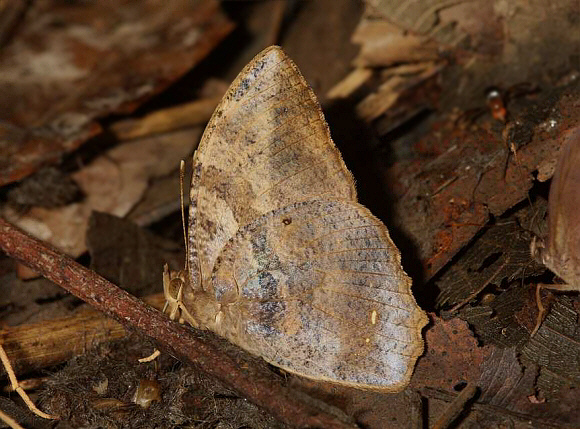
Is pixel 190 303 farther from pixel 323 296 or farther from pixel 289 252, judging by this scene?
pixel 323 296

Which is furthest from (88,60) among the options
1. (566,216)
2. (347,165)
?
(566,216)

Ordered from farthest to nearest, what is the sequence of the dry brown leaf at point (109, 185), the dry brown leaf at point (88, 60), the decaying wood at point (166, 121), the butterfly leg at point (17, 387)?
the decaying wood at point (166, 121), the dry brown leaf at point (88, 60), the dry brown leaf at point (109, 185), the butterfly leg at point (17, 387)

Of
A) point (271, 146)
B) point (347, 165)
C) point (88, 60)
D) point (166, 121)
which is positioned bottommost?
point (347, 165)

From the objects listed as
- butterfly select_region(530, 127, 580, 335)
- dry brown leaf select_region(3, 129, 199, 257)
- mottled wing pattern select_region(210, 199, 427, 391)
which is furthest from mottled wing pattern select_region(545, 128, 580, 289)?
dry brown leaf select_region(3, 129, 199, 257)

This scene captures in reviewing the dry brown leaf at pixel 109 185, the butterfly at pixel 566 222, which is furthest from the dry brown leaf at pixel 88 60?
the butterfly at pixel 566 222

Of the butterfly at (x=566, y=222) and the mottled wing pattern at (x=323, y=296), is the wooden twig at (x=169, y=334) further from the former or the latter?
the butterfly at (x=566, y=222)

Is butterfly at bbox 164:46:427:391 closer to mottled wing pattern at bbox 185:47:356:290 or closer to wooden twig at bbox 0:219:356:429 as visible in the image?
mottled wing pattern at bbox 185:47:356:290
